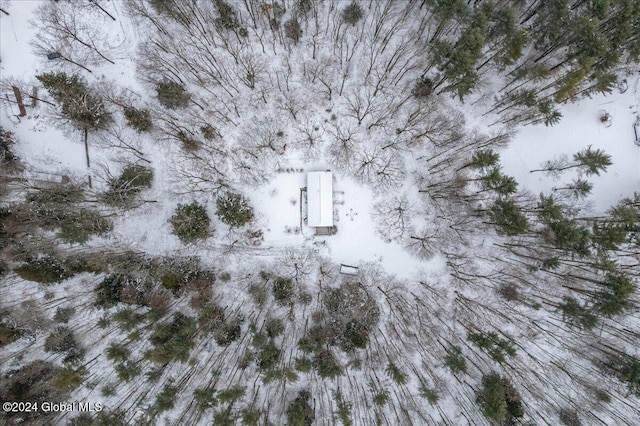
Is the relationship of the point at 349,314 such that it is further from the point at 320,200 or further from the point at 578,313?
the point at 578,313

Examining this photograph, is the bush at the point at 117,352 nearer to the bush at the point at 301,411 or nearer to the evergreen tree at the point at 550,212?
the bush at the point at 301,411

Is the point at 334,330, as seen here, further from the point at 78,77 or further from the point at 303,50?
the point at 78,77

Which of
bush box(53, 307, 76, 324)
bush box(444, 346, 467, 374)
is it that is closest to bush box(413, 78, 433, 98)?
bush box(444, 346, 467, 374)

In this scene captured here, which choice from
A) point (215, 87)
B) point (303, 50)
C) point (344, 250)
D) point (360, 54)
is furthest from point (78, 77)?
point (344, 250)

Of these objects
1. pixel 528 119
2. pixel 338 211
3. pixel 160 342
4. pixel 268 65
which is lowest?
pixel 160 342

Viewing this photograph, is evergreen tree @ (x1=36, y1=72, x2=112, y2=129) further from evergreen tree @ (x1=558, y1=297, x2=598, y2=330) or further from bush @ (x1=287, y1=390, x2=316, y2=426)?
evergreen tree @ (x1=558, y1=297, x2=598, y2=330)

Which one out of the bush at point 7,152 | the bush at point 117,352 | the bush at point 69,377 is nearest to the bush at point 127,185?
the bush at point 7,152

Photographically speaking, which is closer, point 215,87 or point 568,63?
point 568,63
